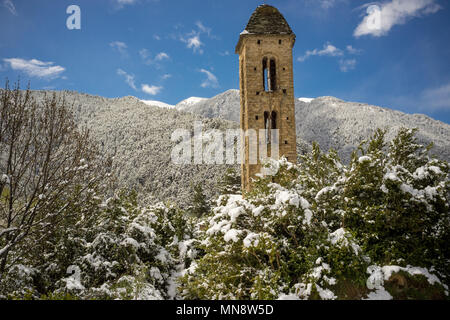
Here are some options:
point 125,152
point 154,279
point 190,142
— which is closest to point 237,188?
point 154,279

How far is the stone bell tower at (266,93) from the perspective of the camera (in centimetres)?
1750

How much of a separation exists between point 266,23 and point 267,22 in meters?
0.11

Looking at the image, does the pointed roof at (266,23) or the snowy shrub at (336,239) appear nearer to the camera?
the snowy shrub at (336,239)

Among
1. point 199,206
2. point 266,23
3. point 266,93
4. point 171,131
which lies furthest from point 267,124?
point 171,131

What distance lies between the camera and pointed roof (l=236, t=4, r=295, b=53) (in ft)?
59.7

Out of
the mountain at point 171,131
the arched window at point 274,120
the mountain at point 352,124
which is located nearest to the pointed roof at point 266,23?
the arched window at point 274,120

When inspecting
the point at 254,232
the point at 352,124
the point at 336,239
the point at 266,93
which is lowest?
the point at 336,239

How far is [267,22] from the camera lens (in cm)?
1858

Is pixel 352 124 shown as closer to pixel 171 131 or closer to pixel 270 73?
pixel 171 131

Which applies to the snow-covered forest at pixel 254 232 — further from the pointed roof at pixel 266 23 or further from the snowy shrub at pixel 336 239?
the pointed roof at pixel 266 23

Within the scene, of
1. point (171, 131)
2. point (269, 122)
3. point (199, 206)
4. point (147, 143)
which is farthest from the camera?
point (171, 131)

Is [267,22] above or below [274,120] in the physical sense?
above

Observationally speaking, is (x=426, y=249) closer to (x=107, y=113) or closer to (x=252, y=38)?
(x=252, y=38)

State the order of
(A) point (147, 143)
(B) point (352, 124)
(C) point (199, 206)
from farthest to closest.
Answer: (B) point (352, 124) < (A) point (147, 143) < (C) point (199, 206)
